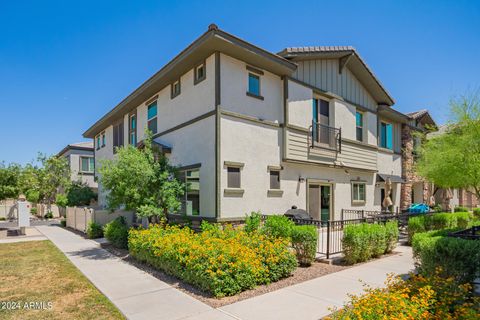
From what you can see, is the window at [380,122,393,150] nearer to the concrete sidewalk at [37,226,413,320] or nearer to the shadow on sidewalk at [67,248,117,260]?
the concrete sidewalk at [37,226,413,320]

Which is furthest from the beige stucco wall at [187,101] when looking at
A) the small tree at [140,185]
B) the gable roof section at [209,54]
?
the small tree at [140,185]

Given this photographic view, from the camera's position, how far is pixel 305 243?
26.8 feet

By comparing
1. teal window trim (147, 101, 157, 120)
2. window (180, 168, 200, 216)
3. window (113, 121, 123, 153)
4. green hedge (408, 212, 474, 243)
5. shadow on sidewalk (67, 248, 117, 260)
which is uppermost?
teal window trim (147, 101, 157, 120)

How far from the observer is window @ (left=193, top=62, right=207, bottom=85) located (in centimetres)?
1152

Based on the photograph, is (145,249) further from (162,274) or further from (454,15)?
(454,15)

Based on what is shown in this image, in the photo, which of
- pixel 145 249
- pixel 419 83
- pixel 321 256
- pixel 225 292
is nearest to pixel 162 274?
pixel 145 249

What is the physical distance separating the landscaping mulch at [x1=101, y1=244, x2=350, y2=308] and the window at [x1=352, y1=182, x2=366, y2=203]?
863 cm

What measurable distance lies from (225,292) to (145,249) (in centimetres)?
358

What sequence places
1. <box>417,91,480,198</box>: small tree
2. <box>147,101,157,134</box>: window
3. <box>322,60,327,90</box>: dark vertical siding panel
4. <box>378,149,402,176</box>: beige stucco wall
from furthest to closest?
<box>378,149,402,176</box>: beige stucco wall
<box>147,101,157,134</box>: window
<box>322,60,327,90</box>: dark vertical siding panel
<box>417,91,480,198</box>: small tree

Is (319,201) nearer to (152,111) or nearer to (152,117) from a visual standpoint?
(152,117)

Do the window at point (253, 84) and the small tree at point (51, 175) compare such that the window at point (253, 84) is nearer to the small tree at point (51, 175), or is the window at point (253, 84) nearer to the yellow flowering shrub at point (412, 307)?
the yellow flowering shrub at point (412, 307)

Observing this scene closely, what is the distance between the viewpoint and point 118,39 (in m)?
14.0

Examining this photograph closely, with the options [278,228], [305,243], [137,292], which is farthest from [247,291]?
[278,228]

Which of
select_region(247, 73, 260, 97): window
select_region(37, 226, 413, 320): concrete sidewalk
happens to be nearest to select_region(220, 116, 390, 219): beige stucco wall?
select_region(247, 73, 260, 97): window
